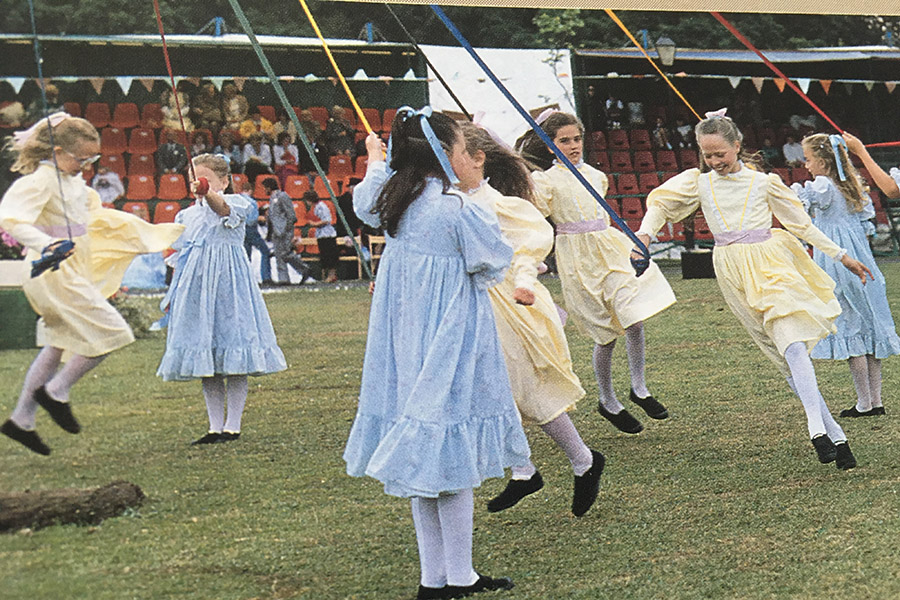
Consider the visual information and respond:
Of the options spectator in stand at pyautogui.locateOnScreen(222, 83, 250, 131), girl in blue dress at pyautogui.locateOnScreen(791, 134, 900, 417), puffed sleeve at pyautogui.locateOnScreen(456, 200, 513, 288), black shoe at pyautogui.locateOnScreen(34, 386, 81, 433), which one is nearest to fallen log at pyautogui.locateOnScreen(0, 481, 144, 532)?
black shoe at pyautogui.locateOnScreen(34, 386, 81, 433)

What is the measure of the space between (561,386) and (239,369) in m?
1.02

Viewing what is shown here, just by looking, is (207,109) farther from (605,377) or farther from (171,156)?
(605,377)

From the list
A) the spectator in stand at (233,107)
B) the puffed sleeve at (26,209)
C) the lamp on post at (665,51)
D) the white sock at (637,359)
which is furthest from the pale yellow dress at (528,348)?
the puffed sleeve at (26,209)

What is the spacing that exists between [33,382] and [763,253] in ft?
9.57

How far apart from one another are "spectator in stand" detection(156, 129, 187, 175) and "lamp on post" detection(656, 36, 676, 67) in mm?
2305

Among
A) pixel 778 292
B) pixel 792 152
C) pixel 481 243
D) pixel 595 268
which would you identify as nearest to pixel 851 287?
pixel 792 152

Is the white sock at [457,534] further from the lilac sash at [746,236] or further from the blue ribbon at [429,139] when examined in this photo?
the lilac sash at [746,236]

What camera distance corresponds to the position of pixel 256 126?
A: 11.0 ft

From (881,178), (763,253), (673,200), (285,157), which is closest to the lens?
(285,157)

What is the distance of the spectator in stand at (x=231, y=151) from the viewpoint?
3221mm

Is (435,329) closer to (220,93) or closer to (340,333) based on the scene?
(220,93)

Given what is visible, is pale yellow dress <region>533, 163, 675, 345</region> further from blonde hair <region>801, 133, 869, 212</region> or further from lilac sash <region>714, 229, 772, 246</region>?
blonde hair <region>801, 133, 869, 212</region>

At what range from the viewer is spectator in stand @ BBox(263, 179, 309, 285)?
11.7 feet

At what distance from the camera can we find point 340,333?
4137mm
